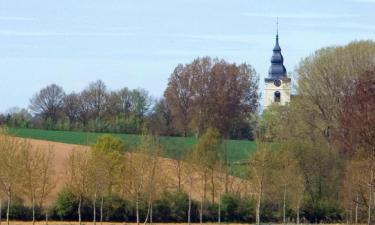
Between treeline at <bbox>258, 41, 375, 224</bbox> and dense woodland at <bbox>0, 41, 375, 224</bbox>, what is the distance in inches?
2.8

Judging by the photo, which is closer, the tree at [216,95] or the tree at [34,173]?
the tree at [34,173]

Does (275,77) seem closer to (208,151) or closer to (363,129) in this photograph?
(208,151)

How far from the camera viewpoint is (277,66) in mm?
167875

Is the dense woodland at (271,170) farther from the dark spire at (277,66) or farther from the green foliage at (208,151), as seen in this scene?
the dark spire at (277,66)

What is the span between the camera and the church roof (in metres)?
164

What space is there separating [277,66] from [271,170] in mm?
109651


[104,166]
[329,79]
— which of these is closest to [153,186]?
[104,166]

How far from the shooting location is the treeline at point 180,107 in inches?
4080

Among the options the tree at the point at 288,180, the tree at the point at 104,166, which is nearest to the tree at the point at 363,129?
the tree at the point at 288,180

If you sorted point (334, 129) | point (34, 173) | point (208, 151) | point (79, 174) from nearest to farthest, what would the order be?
1. point (34, 173)
2. point (79, 174)
3. point (208, 151)
4. point (334, 129)

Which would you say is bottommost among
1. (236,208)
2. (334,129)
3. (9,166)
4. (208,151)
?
(236,208)

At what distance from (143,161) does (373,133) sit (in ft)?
46.5

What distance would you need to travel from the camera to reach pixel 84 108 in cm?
11662

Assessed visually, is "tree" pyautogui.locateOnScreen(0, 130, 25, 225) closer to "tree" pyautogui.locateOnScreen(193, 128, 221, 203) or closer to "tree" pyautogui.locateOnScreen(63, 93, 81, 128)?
"tree" pyautogui.locateOnScreen(193, 128, 221, 203)
